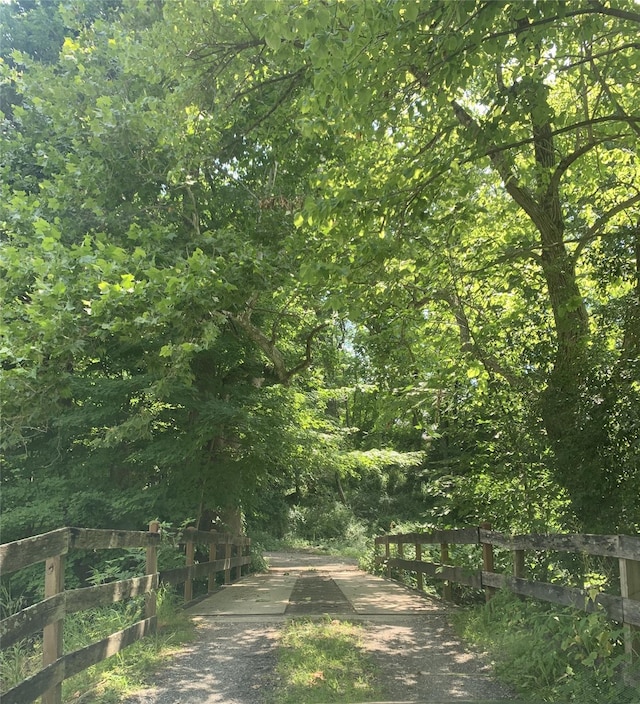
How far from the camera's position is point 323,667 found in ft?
15.7

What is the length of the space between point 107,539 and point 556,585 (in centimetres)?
370

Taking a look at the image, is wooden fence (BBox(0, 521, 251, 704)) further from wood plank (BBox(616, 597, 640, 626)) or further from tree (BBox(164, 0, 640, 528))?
wood plank (BBox(616, 597, 640, 626))

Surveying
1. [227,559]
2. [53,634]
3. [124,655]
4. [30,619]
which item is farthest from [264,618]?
[30,619]

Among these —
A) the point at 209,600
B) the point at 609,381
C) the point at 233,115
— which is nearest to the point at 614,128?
the point at 609,381

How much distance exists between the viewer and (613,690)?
368 cm

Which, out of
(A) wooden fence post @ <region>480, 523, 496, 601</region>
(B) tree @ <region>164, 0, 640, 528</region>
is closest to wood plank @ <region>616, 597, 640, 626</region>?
(B) tree @ <region>164, 0, 640, 528</region>

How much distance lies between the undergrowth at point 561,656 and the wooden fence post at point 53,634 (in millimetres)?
3101

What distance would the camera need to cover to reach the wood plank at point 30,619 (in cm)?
327

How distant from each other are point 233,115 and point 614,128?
4615 mm

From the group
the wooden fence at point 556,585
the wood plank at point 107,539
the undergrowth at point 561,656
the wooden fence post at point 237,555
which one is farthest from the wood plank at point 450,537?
the wooden fence post at point 237,555

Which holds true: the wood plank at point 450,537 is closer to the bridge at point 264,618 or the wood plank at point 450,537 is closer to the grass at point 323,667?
the bridge at point 264,618

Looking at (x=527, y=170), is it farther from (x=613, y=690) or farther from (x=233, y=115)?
(x=613, y=690)

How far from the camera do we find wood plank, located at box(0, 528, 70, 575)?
3.30 m

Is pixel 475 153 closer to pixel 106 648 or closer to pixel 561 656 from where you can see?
pixel 561 656
